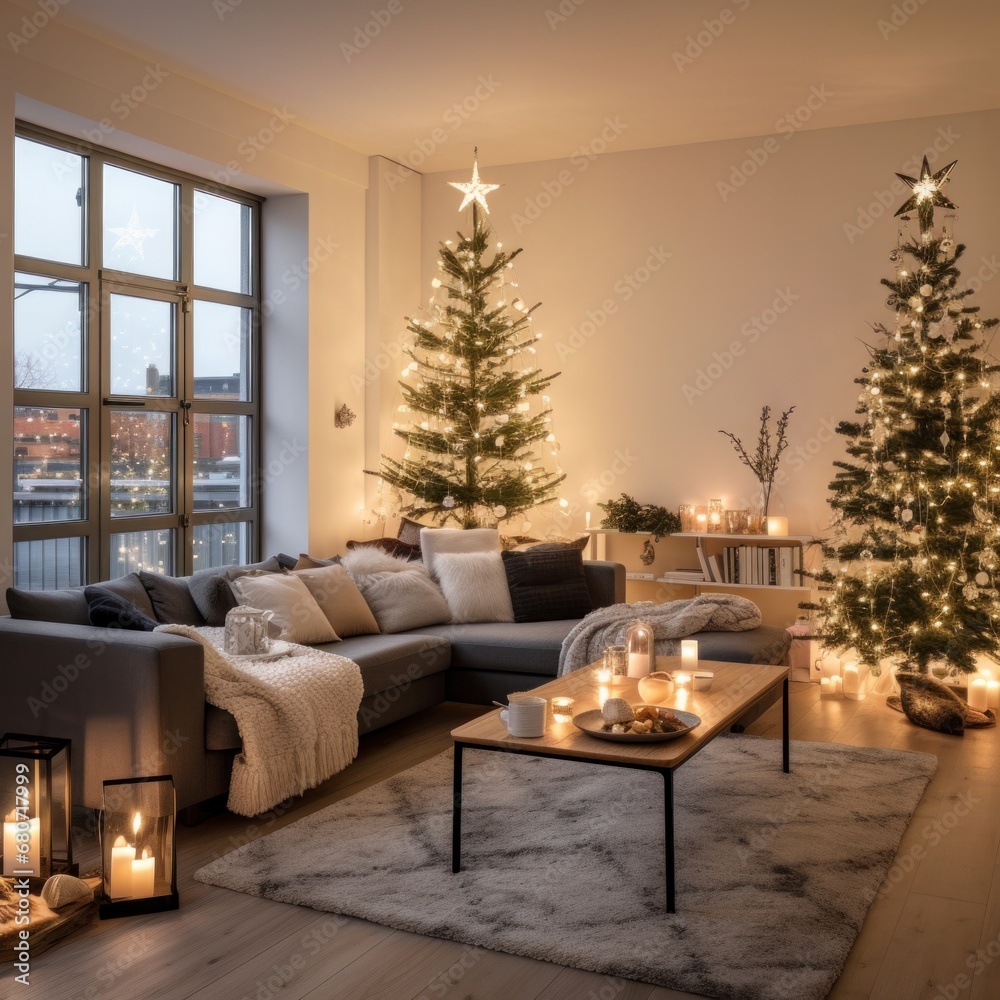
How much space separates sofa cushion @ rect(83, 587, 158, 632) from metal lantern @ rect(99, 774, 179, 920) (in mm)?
863

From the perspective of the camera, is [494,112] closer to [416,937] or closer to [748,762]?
[748,762]

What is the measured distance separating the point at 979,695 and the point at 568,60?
144 inches

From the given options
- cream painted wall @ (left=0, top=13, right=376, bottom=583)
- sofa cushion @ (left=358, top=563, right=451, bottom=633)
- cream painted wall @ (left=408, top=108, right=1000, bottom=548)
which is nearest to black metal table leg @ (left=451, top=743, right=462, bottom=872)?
sofa cushion @ (left=358, top=563, right=451, bottom=633)

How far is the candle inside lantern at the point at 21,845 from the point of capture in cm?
287

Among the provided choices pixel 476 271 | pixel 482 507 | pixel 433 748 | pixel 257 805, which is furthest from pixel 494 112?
pixel 257 805

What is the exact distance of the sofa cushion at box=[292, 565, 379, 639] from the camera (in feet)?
15.7

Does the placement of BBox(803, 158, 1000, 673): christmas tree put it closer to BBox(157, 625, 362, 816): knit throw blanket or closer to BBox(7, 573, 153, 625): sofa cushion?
BBox(157, 625, 362, 816): knit throw blanket

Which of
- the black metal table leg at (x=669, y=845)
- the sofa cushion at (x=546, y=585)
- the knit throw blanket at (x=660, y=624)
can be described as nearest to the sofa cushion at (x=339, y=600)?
the sofa cushion at (x=546, y=585)

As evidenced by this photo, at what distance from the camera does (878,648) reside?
17.3 feet

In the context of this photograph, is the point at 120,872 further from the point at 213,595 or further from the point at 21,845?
the point at 213,595

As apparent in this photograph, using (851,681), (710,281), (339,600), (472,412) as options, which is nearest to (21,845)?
(339,600)

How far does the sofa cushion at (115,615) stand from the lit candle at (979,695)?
3840 mm

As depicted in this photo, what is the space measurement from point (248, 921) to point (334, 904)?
0.75 feet

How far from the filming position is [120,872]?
285 centimetres
